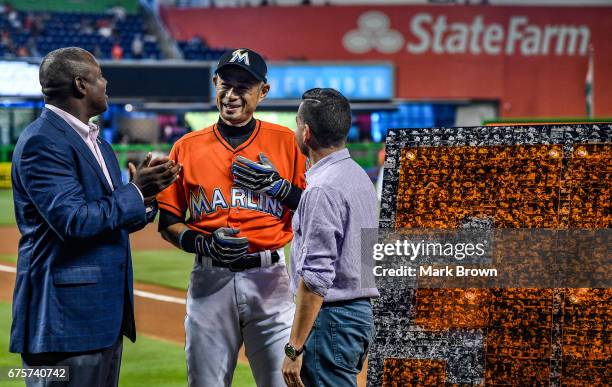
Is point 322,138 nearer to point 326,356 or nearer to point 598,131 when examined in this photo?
point 326,356

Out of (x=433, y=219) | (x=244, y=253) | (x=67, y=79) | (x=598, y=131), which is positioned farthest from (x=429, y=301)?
(x=67, y=79)

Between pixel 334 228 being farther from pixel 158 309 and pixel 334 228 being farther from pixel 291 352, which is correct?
pixel 158 309

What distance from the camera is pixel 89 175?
3.48m

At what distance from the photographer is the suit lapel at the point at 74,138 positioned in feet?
11.3

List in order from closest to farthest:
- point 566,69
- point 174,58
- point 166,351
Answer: point 166,351
point 174,58
point 566,69

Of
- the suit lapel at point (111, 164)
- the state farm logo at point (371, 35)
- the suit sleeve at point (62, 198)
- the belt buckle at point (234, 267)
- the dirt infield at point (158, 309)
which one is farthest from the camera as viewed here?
the state farm logo at point (371, 35)

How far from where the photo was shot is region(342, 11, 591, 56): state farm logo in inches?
1415

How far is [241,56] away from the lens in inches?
173

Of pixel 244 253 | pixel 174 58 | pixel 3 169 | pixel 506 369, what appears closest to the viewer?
pixel 506 369

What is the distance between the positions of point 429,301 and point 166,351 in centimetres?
549

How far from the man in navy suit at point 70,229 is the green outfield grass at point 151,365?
3515 mm

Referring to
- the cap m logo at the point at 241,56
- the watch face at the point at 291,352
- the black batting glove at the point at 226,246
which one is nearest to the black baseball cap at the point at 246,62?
the cap m logo at the point at 241,56

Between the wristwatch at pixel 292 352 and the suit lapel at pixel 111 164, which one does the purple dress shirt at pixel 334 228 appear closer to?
the wristwatch at pixel 292 352

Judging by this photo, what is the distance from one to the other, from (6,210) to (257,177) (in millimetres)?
20814
